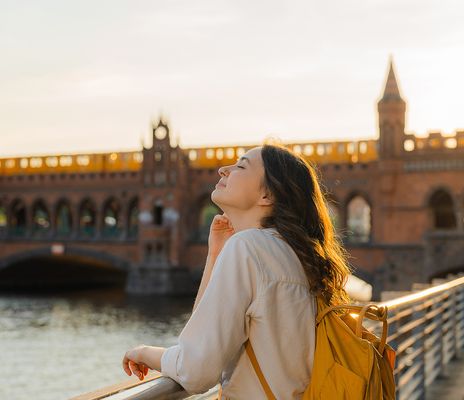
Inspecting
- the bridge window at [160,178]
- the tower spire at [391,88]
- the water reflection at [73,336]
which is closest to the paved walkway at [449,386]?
the water reflection at [73,336]

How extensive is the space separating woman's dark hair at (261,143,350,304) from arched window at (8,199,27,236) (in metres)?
39.7

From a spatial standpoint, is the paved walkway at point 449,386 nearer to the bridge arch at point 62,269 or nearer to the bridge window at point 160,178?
the bridge window at point 160,178

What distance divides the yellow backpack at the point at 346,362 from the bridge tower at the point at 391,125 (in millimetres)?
29120

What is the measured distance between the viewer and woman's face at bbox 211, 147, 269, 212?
2.32 m

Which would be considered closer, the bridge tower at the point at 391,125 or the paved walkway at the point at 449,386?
the paved walkway at the point at 449,386

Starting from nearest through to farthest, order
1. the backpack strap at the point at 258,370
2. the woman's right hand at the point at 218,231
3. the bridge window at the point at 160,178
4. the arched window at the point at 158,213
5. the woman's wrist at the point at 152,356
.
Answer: the backpack strap at the point at 258,370 → the woman's wrist at the point at 152,356 → the woman's right hand at the point at 218,231 → the bridge window at the point at 160,178 → the arched window at the point at 158,213

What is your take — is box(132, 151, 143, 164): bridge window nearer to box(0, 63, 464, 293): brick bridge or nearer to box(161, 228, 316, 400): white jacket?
box(0, 63, 464, 293): brick bridge

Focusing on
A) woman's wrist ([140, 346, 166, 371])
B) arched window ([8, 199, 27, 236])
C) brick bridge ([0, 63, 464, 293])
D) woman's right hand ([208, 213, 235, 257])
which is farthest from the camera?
arched window ([8, 199, 27, 236])

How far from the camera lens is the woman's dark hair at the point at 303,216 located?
2.21 m

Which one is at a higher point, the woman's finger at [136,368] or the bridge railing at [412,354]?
the woman's finger at [136,368]

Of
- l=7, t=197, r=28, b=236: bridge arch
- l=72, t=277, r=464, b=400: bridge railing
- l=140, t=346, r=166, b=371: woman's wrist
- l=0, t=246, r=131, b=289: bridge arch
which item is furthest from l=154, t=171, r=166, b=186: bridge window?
l=140, t=346, r=166, b=371: woman's wrist

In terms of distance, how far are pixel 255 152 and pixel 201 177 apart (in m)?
33.5

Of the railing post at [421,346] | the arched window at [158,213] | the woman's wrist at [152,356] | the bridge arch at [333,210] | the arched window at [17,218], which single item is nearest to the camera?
the woman's wrist at [152,356]

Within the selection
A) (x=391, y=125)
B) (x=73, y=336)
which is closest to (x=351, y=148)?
(x=391, y=125)
